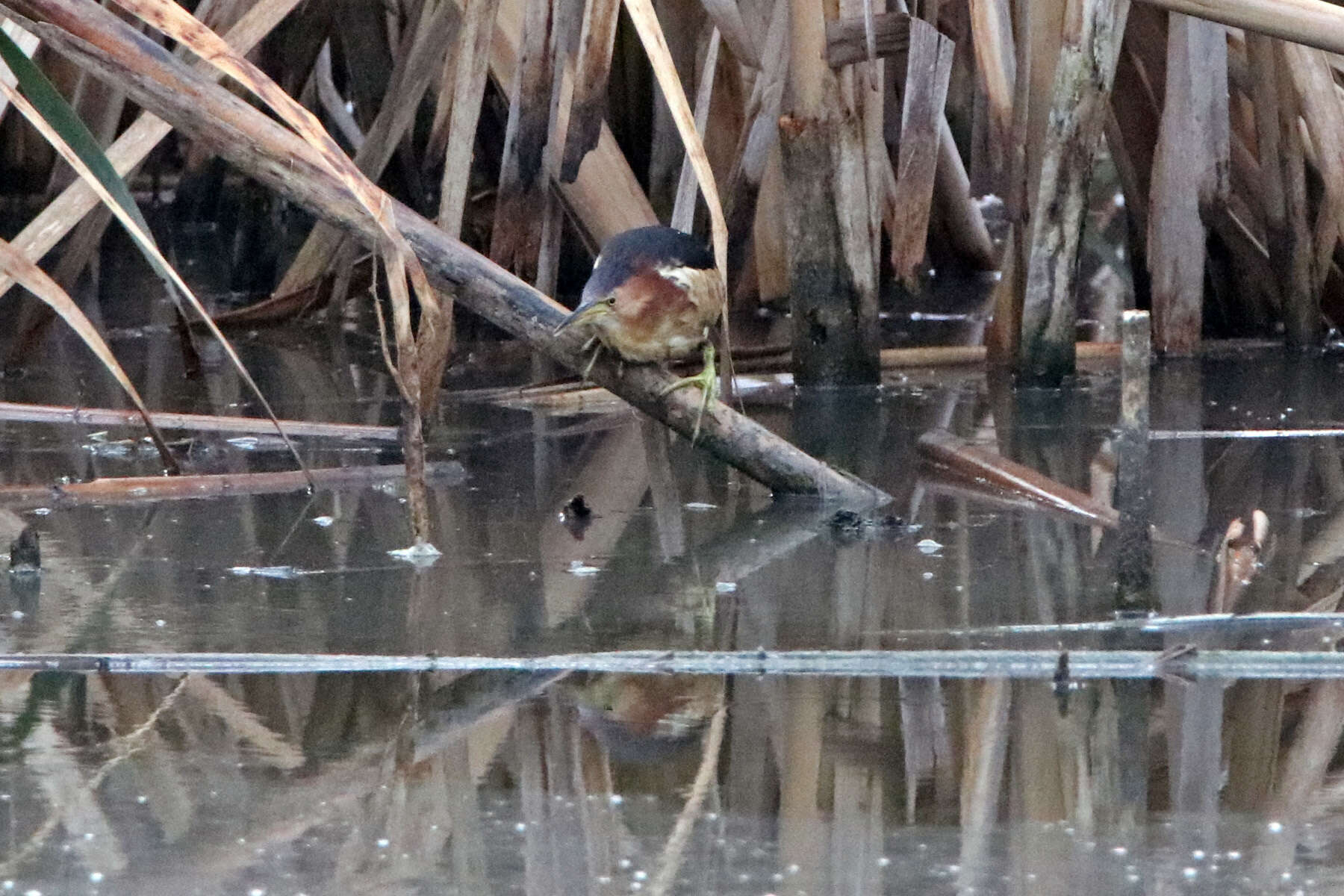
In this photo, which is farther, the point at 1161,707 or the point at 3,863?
the point at 1161,707

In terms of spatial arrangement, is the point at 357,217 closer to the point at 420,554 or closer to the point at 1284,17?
the point at 420,554

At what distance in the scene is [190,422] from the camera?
4719mm

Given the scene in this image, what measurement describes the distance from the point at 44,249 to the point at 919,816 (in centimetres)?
265

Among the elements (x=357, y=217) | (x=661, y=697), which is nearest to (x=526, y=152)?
(x=357, y=217)

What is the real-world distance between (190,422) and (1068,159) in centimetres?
224

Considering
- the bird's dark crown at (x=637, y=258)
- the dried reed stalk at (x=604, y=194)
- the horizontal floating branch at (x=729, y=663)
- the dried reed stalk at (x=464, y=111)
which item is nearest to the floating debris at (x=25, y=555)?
the horizontal floating branch at (x=729, y=663)

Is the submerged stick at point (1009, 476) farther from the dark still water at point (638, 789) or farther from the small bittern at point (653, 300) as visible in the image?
the dark still water at point (638, 789)

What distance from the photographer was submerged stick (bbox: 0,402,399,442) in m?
4.71

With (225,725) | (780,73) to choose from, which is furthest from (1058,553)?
(780,73)

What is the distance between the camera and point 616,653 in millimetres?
3057

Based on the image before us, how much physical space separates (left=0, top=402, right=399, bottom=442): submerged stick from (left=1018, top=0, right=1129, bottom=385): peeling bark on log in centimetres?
172

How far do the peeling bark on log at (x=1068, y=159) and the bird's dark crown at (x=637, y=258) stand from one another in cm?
148

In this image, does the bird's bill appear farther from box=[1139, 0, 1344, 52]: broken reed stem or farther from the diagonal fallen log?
box=[1139, 0, 1344, 52]: broken reed stem

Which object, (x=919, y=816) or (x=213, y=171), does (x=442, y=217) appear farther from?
(x=213, y=171)
